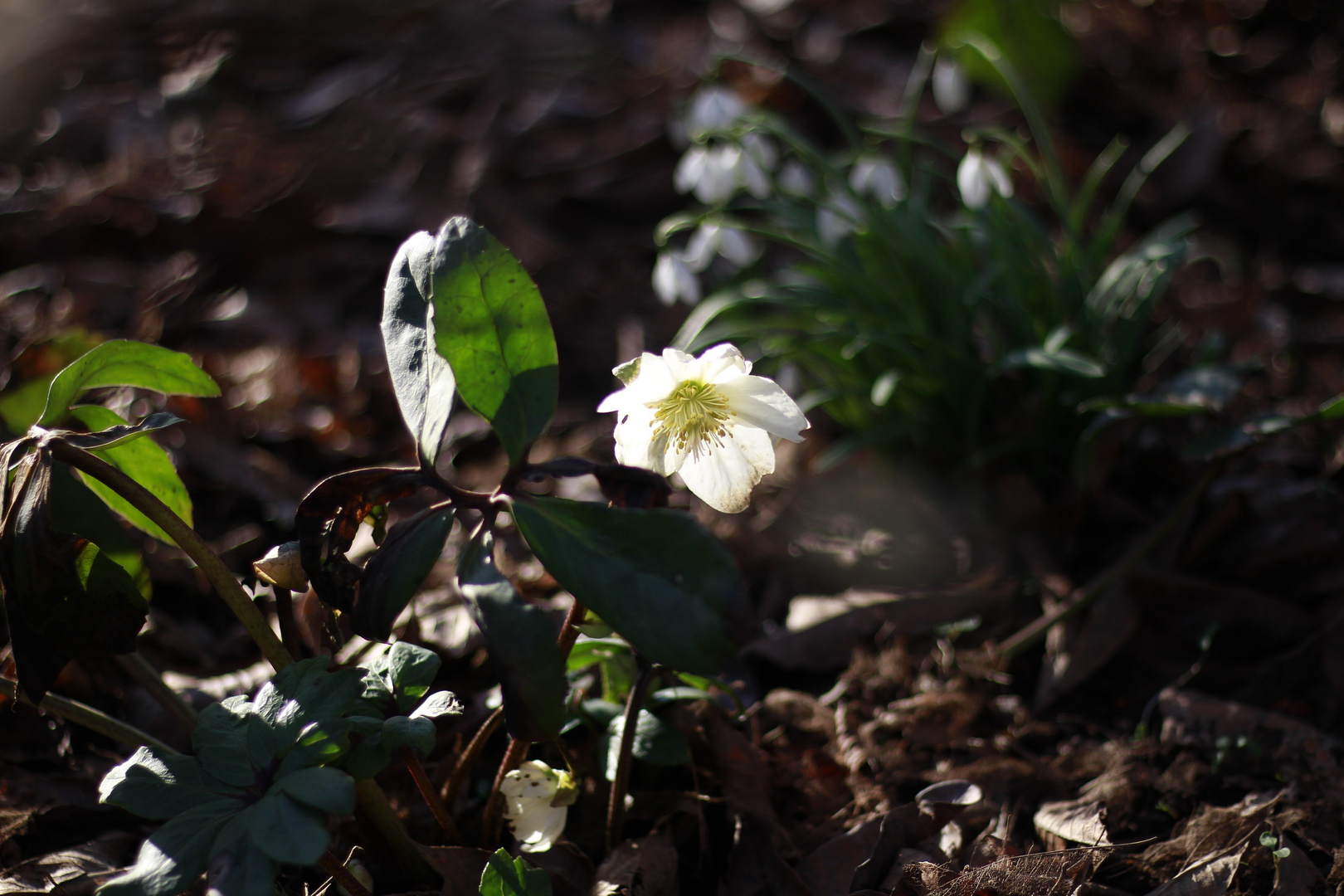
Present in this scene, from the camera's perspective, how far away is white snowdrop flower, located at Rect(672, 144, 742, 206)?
178cm

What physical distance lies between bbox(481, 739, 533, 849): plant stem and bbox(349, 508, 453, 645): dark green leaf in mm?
233

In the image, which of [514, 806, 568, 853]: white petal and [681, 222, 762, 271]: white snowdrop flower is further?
[681, 222, 762, 271]: white snowdrop flower

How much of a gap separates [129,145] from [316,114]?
2.10 ft

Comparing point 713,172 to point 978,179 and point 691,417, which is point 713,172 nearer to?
point 978,179

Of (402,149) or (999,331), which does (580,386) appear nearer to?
(999,331)

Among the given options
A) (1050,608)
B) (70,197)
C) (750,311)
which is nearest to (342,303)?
(70,197)

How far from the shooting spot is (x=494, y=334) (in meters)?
0.83

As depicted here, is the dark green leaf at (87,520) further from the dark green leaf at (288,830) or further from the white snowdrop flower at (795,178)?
the white snowdrop flower at (795,178)

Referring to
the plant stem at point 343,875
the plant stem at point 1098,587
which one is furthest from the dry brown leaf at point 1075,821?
the plant stem at point 343,875

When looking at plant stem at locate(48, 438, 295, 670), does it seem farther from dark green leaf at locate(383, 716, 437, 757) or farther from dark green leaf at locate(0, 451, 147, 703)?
dark green leaf at locate(383, 716, 437, 757)

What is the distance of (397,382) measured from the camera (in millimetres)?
859

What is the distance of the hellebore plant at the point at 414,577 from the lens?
708mm

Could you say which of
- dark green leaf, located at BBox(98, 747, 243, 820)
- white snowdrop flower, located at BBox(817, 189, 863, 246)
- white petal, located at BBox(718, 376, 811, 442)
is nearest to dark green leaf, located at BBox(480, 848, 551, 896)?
dark green leaf, located at BBox(98, 747, 243, 820)

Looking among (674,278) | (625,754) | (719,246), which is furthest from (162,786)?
(719,246)
